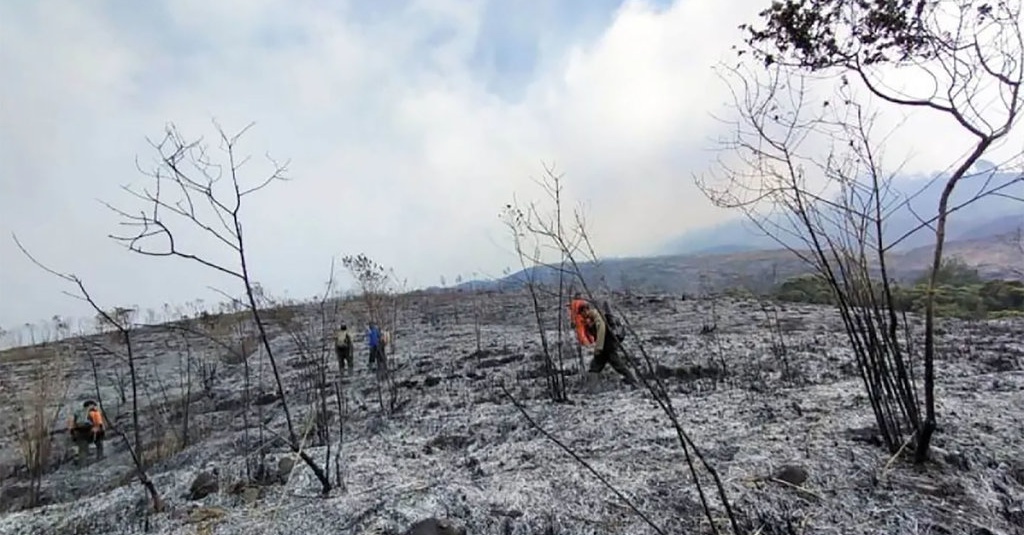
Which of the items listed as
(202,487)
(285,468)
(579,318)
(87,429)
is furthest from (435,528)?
(87,429)

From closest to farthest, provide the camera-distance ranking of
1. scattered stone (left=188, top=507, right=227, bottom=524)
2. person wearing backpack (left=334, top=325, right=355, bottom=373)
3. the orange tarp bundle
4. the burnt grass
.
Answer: the burnt grass, scattered stone (left=188, top=507, right=227, bottom=524), the orange tarp bundle, person wearing backpack (left=334, top=325, right=355, bottom=373)

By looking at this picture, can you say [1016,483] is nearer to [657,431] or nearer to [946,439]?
[946,439]

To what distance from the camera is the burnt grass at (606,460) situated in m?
3.54

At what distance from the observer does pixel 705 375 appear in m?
8.20

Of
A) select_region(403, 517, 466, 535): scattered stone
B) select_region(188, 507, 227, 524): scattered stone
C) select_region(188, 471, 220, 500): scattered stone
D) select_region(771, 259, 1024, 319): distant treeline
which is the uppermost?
select_region(188, 471, 220, 500): scattered stone

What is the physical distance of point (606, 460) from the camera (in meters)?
4.67

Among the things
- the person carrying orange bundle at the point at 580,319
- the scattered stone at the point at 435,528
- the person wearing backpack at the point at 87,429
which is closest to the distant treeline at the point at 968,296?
the person carrying orange bundle at the point at 580,319

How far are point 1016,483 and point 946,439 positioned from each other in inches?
22.8

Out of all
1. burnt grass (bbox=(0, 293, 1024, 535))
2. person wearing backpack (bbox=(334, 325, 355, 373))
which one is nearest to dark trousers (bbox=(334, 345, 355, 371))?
person wearing backpack (bbox=(334, 325, 355, 373))

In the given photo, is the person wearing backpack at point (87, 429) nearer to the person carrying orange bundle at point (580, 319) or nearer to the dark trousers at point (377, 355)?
the dark trousers at point (377, 355)

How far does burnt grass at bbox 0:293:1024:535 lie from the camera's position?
139 inches

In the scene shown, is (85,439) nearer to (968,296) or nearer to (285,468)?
(285,468)

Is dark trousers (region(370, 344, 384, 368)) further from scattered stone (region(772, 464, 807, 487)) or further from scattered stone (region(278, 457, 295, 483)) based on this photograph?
scattered stone (region(772, 464, 807, 487))

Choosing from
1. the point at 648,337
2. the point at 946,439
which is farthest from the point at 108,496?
the point at 648,337
